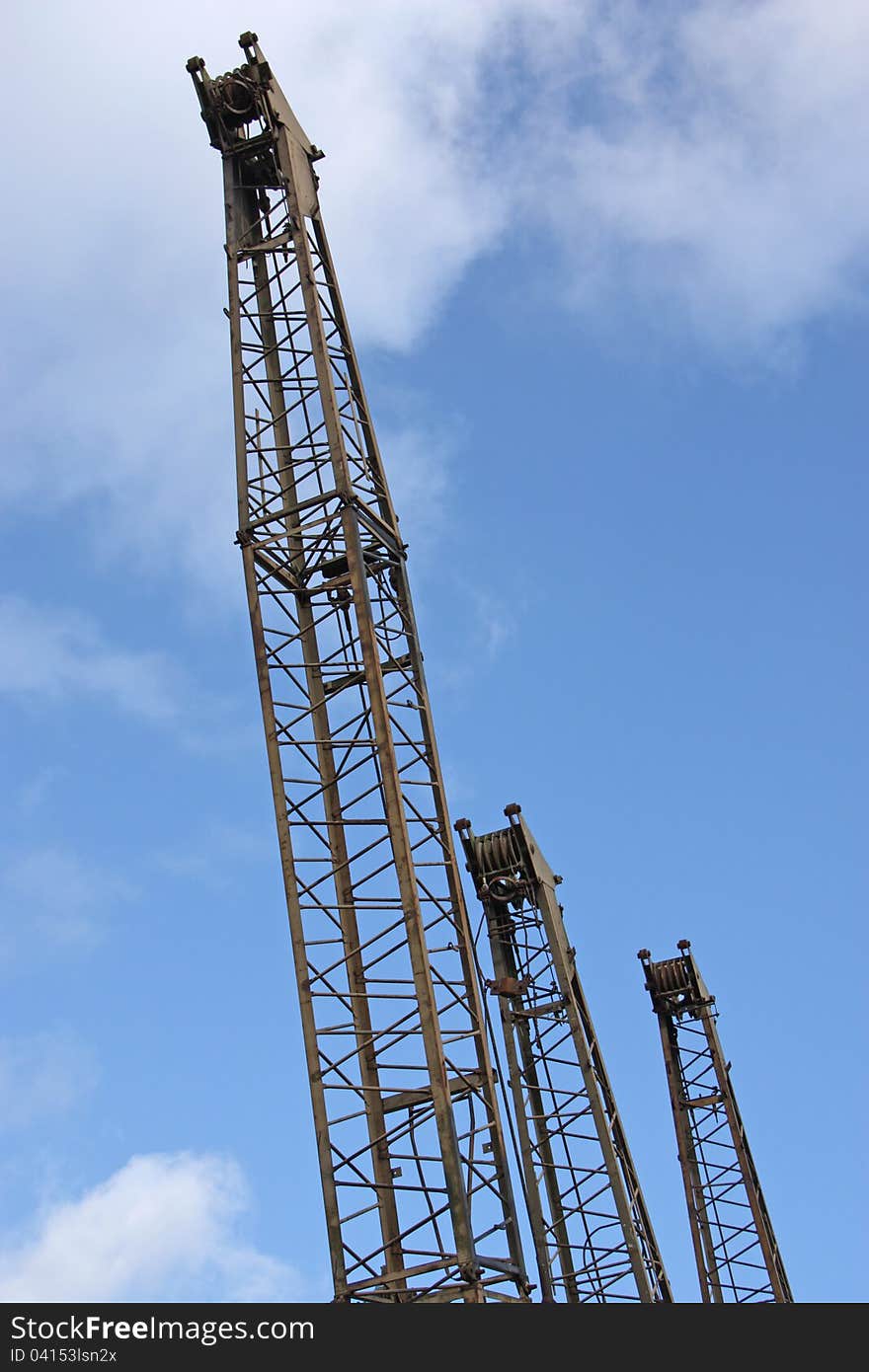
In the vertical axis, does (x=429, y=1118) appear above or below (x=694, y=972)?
below

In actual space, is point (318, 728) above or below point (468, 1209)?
above

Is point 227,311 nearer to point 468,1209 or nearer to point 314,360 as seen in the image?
point 314,360

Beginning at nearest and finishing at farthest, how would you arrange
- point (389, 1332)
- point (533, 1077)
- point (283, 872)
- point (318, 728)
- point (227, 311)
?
point (389, 1332) < point (283, 872) < point (318, 728) < point (227, 311) < point (533, 1077)

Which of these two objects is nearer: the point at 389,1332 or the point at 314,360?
the point at 389,1332

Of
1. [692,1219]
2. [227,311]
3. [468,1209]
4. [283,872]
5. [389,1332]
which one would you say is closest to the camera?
[389,1332]

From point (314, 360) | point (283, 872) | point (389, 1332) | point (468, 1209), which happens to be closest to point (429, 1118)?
point (468, 1209)

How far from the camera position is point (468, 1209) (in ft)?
60.2

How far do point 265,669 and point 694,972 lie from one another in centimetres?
1705

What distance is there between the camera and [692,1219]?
3475 cm

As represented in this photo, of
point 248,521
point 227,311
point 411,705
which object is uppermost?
point 227,311

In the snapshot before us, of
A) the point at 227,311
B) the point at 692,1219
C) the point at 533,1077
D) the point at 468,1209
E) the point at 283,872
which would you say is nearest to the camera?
the point at 468,1209

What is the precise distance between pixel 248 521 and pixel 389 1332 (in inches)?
473

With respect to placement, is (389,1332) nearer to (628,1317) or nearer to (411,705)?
(628,1317)

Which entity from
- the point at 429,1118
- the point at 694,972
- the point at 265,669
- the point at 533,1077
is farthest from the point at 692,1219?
the point at 265,669
